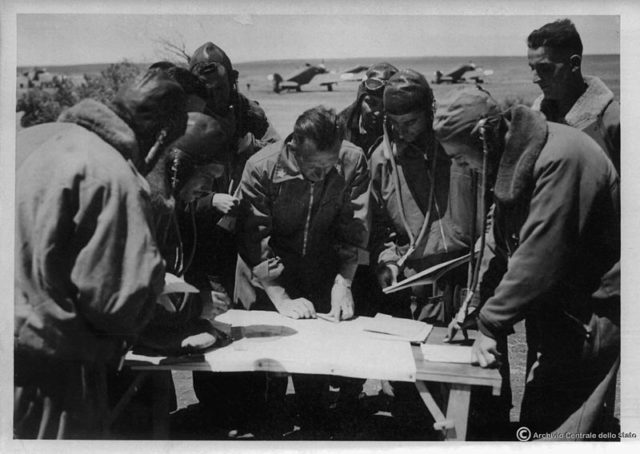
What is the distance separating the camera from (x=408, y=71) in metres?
5.19

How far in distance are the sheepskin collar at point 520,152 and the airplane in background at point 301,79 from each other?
121cm

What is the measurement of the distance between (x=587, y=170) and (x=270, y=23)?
2163mm

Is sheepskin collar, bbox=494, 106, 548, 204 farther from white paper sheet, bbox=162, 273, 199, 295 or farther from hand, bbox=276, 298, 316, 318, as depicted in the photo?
white paper sheet, bbox=162, 273, 199, 295

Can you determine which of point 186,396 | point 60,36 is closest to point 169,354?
point 186,396

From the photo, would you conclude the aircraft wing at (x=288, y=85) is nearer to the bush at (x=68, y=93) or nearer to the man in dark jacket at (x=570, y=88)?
the bush at (x=68, y=93)

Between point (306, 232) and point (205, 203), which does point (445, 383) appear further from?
point (205, 203)

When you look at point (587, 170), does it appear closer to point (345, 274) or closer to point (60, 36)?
point (345, 274)

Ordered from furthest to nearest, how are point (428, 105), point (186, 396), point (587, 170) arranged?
point (186, 396) → point (428, 105) → point (587, 170)

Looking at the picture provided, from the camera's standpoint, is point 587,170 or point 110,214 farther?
point 587,170

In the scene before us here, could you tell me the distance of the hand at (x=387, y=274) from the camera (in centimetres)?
522

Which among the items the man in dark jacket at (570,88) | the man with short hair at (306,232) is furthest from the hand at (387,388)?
the man in dark jacket at (570,88)

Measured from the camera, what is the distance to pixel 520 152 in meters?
4.70

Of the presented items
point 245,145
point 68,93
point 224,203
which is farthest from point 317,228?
point 68,93

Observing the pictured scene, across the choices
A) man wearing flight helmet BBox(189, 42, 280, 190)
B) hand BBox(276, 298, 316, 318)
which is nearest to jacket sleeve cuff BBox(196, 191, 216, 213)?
man wearing flight helmet BBox(189, 42, 280, 190)
